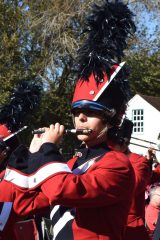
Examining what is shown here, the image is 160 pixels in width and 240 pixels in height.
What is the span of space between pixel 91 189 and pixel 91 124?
39cm

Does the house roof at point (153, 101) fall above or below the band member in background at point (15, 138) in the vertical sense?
above

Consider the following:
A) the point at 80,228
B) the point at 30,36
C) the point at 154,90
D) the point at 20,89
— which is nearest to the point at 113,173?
the point at 80,228

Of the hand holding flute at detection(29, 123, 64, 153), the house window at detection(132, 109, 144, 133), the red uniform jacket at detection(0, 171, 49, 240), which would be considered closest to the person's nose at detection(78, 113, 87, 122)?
the hand holding flute at detection(29, 123, 64, 153)

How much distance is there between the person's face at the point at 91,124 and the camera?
112 inches

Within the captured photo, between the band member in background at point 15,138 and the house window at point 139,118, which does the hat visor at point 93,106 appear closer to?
the band member in background at point 15,138

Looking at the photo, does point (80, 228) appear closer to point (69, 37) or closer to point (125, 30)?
point (125, 30)

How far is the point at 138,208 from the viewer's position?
4.25m

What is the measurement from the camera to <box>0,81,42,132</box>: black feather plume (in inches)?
161

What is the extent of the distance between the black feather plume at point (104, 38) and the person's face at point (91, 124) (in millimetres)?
198

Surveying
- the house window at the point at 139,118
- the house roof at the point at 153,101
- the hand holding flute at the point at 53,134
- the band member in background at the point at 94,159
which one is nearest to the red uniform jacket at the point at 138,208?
the band member in background at the point at 94,159

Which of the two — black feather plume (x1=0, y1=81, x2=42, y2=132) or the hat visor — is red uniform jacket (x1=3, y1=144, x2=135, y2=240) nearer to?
the hat visor

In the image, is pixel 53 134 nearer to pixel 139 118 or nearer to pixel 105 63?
pixel 105 63

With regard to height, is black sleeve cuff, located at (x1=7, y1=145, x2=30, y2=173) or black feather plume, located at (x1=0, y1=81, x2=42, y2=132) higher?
black feather plume, located at (x1=0, y1=81, x2=42, y2=132)

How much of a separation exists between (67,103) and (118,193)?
24.6 meters
